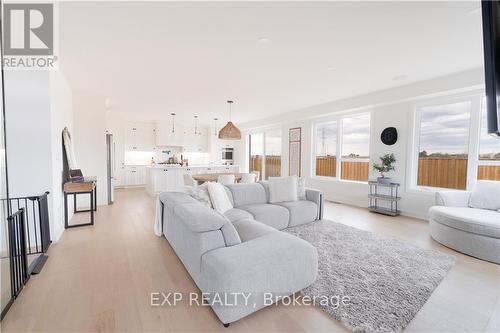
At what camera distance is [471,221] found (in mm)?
2832

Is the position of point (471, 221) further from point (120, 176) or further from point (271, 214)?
point (120, 176)

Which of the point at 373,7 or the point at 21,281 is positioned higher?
the point at 373,7

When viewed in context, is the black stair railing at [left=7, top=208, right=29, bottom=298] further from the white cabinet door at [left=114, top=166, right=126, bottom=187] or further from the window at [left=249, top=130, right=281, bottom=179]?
the window at [left=249, top=130, right=281, bottom=179]

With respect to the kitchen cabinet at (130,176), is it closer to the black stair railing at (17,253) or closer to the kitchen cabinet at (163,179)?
the kitchen cabinet at (163,179)

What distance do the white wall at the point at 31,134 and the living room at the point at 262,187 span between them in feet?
0.05

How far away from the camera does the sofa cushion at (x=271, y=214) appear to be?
11.2ft

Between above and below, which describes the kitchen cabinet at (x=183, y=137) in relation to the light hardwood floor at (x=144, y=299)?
above

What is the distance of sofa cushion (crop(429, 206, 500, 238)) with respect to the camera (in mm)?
2703

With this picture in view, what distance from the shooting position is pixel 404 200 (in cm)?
478

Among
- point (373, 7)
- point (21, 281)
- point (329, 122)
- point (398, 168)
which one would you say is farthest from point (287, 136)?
point (21, 281)

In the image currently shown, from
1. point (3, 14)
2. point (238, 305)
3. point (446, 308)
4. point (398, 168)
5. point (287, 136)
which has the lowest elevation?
point (446, 308)

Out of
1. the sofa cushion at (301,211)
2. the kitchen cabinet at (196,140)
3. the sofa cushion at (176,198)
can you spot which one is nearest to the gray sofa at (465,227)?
the sofa cushion at (301,211)

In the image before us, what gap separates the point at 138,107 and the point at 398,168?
6.47 meters

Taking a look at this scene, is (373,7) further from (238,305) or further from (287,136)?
(287,136)
